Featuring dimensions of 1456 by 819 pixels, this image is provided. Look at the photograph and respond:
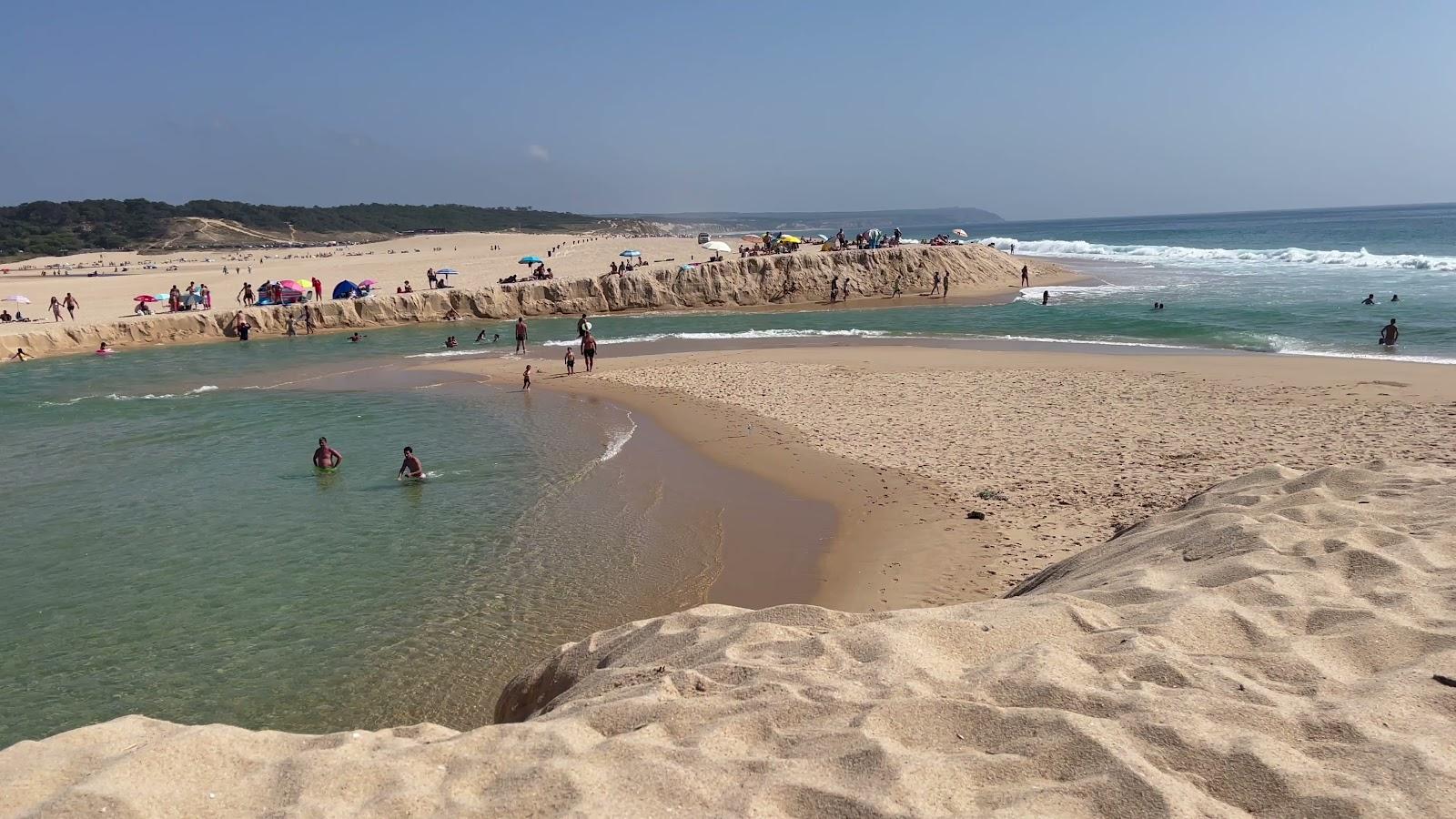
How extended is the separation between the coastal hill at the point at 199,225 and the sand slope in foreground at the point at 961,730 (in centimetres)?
10572

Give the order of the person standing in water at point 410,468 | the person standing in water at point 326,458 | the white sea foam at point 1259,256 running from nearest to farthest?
the person standing in water at point 410,468, the person standing in water at point 326,458, the white sea foam at point 1259,256

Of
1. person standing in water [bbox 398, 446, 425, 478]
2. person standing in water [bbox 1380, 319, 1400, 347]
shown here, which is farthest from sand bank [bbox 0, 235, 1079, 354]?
person standing in water [bbox 398, 446, 425, 478]

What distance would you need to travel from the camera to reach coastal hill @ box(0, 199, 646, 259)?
324ft

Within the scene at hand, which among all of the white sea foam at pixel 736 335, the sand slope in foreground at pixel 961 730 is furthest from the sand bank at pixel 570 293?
the sand slope in foreground at pixel 961 730

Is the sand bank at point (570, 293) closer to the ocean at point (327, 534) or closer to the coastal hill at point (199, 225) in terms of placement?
the ocean at point (327, 534)

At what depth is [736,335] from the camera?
33.7m

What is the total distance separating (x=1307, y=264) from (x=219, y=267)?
77.5 metres

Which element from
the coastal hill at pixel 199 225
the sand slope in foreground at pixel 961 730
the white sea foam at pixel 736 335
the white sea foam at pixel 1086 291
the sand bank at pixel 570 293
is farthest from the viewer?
the coastal hill at pixel 199 225

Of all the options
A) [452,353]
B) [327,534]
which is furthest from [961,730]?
[452,353]

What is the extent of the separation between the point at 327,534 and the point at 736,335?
22812 millimetres

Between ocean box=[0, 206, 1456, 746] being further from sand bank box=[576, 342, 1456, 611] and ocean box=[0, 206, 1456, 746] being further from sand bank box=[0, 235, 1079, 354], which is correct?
sand bank box=[0, 235, 1079, 354]

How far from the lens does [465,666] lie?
8141 millimetres

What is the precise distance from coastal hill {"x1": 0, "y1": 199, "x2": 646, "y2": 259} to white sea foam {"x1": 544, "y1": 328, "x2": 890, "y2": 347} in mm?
82846

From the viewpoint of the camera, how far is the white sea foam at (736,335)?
107 feet
